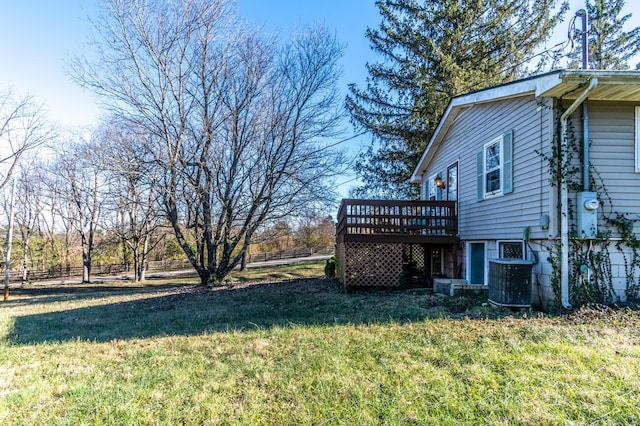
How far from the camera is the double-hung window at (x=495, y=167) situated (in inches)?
261

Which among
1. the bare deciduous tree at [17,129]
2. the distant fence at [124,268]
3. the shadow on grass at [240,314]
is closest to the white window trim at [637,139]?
the shadow on grass at [240,314]

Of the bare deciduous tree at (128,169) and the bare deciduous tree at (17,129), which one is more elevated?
the bare deciduous tree at (17,129)

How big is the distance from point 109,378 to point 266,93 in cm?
1217

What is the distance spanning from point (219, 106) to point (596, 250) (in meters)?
12.5

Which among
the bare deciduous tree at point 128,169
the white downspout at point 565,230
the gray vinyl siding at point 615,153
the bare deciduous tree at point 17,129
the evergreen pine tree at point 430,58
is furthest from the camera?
the bare deciduous tree at point 17,129

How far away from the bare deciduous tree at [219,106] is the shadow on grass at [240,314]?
224 inches

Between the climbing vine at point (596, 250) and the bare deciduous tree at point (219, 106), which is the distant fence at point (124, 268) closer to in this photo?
the bare deciduous tree at point (219, 106)

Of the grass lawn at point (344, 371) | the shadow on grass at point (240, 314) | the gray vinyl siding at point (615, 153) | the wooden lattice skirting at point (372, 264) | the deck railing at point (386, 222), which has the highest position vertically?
the gray vinyl siding at point (615, 153)

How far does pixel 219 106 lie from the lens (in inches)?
531

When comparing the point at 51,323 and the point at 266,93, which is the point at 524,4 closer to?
the point at 266,93

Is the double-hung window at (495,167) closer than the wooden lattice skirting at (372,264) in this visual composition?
Yes

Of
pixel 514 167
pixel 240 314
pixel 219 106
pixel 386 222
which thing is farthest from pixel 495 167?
pixel 219 106

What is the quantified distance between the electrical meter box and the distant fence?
1120 inches

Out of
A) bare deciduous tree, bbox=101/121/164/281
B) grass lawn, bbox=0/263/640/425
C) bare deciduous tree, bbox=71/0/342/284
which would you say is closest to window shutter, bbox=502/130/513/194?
grass lawn, bbox=0/263/640/425
